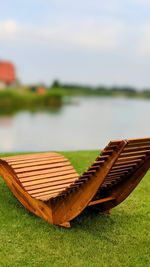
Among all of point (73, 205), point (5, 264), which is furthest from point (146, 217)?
point (5, 264)

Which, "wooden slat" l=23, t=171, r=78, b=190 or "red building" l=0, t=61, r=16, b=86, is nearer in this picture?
"wooden slat" l=23, t=171, r=78, b=190

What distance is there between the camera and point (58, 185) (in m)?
4.97

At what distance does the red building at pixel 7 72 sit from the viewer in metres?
36.2

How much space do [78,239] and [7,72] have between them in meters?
35.4

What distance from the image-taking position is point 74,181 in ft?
13.9

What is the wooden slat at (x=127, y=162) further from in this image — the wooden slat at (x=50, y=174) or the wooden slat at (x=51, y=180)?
the wooden slat at (x=50, y=174)

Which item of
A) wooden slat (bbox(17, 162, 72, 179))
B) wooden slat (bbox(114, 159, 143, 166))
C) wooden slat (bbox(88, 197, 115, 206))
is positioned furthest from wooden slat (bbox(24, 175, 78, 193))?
wooden slat (bbox(114, 159, 143, 166))

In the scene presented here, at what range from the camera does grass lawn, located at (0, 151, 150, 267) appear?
12.5ft

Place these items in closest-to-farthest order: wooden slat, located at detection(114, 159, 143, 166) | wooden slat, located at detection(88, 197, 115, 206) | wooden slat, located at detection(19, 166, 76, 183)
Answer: wooden slat, located at detection(114, 159, 143, 166)
wooden slat, located at detection(88, 197, 115, 206)
wooden slat, located at detection(19, 166, 76, 183)

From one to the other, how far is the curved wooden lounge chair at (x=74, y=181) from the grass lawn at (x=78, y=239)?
15 centimetres

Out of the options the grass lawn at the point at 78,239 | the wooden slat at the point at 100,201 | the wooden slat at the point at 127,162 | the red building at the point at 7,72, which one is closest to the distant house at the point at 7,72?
the red building at the point at 7,72

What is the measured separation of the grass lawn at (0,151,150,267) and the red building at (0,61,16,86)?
102 ft

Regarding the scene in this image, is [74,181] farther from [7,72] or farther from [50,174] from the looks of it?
[7,72]

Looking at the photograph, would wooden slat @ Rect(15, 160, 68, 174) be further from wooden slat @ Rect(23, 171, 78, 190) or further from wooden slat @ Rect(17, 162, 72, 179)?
wooden slat @ Rect(23, 171, 78, 190)
